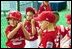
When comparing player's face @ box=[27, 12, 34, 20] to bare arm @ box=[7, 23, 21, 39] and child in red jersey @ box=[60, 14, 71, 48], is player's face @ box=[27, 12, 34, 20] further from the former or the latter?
child in red jersey @ box=[60, 14, 71, 48]

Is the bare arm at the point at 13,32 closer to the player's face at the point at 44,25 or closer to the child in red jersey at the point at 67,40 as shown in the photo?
the player's face at the point at 44,25

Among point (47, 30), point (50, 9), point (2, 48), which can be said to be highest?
point (50, 9)

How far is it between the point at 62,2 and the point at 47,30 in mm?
210

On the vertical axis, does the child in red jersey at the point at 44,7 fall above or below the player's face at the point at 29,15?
above

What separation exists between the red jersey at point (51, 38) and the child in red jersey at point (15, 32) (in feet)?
0.34

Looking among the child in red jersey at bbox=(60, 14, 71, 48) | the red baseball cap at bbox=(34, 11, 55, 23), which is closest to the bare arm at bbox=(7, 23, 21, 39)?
the red baseball cap at bbox=(34, 11, 55, 23)

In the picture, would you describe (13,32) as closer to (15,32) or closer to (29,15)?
(15,32)

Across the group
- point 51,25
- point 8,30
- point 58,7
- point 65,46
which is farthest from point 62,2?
point 8,30

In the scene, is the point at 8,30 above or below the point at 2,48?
above

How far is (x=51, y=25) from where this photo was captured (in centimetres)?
131

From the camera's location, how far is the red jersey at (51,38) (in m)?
1.30

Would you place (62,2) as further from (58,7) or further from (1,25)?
(1,25)

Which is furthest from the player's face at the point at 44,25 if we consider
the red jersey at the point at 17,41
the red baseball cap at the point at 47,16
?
the red jersey at the point at 17,41

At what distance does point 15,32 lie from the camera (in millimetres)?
1300
